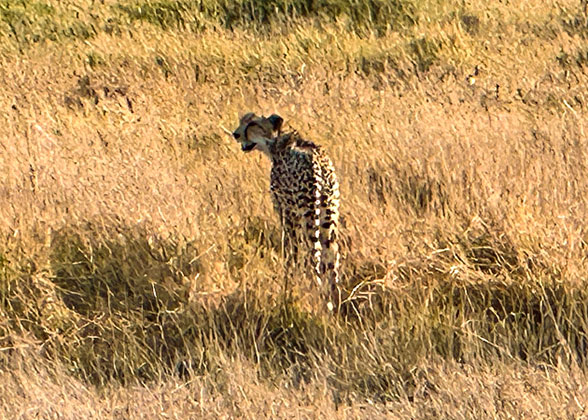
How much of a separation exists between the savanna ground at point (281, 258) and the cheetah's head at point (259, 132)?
0.29 m

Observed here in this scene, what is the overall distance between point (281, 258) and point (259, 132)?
0.81 metres

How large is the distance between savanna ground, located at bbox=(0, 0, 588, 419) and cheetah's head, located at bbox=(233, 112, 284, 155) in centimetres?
29

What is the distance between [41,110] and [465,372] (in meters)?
4.56

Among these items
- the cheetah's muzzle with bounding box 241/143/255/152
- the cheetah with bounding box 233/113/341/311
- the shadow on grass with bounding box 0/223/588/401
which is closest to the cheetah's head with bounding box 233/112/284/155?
the cheetah's muzzle with bounding box 241/143/255/152

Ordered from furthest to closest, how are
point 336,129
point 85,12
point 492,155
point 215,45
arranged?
point 85,12 → point 215,45 → point 336,129 → point 492,155

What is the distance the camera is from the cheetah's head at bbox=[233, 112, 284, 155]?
526cm

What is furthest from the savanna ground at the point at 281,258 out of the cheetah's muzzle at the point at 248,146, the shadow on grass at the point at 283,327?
the cheetah's muzzle at the point at 248,146

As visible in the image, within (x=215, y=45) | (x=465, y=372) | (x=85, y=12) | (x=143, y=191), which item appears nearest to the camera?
(x=465, y=372)

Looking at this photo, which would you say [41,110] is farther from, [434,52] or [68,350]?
[68,350]

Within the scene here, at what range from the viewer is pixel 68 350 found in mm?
4387

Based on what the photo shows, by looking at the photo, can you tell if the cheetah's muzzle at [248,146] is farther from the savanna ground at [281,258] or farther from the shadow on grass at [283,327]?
the shadow on grass at [283,327]

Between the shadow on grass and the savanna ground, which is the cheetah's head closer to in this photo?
the savanna ground

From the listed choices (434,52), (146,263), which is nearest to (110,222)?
(146,263)

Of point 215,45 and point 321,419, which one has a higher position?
point 215,45
